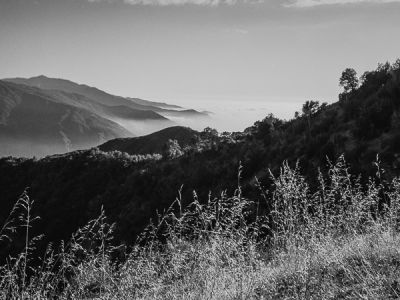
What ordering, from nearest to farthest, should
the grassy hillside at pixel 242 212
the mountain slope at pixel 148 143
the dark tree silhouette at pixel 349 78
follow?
the grassy hillside at pixel 242 212, the dark tree silhouette at pixel 349 78, the mountain slope at pixel 148 143

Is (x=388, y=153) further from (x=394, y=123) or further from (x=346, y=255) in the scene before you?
(x=346, y=255)

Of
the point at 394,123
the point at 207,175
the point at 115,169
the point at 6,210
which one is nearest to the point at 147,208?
the point at 207,175

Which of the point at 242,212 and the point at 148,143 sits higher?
the point at 242,212

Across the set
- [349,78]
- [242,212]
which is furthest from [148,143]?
[242,212]

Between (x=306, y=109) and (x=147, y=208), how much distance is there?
18.8 metres

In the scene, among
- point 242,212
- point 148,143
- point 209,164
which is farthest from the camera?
point 148,143

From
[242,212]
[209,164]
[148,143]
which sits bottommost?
[148,143]

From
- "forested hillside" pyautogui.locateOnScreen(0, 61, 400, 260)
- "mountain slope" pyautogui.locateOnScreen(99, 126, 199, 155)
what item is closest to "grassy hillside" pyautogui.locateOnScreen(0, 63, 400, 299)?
"forested hillside" pyautogui.locateOnScreen(0, 61, 400, 260)

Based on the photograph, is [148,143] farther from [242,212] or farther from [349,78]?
[242,212]

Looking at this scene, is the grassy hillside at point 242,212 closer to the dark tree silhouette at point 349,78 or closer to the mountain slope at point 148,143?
the dark tree silhouette at point 349,78

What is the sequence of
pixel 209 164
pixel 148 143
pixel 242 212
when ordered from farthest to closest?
1. pixel 148 143
2. pixel 209 164
3. pixel 242 212

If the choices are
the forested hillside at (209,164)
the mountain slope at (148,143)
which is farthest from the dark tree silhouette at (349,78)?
the mountain slope at (148,143)

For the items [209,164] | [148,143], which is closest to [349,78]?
[209,164]

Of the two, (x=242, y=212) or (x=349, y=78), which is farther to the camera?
(x=349, y=78)
